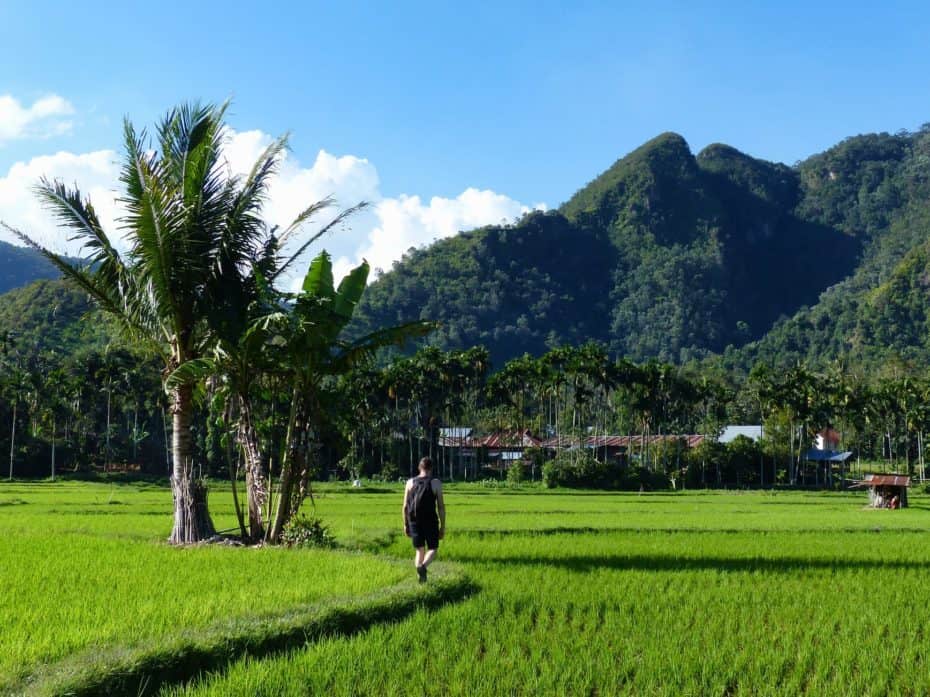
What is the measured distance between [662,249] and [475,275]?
50.6 meters

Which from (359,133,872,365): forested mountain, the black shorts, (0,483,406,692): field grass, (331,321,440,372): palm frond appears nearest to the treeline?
(331,321,440,372): palm frond

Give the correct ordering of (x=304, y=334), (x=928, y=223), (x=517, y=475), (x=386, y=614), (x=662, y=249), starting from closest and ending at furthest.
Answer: (x=386, y=614)
(x=304, y=334)
(x=517, y=475)
(x=928, y=223)
(x=662, y=249)

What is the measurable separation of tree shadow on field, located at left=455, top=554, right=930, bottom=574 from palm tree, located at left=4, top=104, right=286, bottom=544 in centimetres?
504

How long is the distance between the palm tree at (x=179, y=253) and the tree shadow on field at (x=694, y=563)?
5.04m

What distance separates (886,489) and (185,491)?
2907 cm

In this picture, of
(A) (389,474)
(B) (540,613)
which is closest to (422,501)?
(B) (540,613)

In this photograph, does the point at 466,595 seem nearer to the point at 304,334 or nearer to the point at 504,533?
the point at 304,334

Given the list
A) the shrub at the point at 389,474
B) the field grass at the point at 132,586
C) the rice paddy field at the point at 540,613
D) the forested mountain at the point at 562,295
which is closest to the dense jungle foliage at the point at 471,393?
the shrub at the point at 389,474

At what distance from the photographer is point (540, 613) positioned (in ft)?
30.3

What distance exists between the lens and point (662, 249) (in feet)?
650

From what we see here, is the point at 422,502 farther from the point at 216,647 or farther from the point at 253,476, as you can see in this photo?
the point at 253,476

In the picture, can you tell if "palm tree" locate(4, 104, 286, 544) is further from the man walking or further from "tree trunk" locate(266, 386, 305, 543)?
the man walking

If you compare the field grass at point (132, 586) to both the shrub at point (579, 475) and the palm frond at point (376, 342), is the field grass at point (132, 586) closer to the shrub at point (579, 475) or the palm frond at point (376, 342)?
the palm frond at point (376, 342)

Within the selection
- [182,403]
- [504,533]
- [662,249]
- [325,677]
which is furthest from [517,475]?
[662,249]
